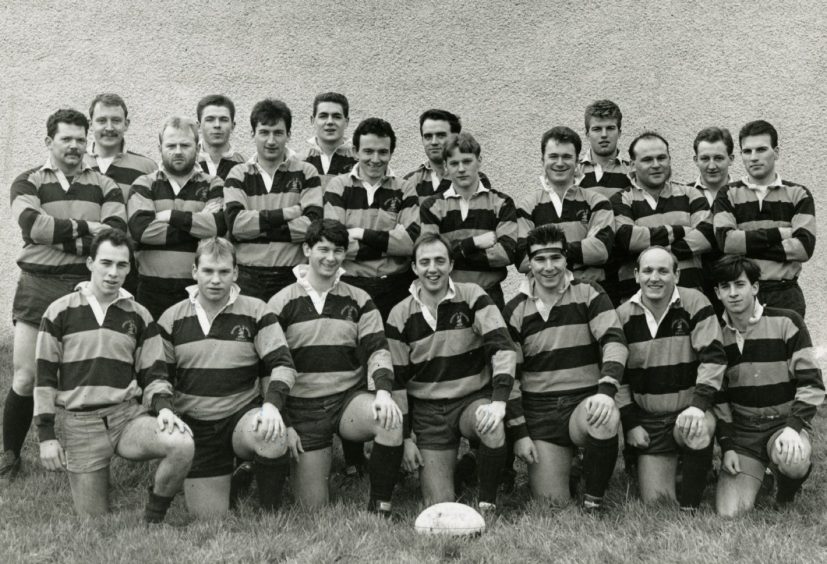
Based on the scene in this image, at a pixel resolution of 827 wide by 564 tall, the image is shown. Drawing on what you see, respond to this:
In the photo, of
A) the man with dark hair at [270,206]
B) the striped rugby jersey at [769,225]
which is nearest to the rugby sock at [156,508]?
the man with dark hair at [270,206]

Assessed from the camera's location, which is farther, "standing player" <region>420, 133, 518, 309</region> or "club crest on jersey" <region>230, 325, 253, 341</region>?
"standing player" <region>420, 133, 518, 309</region>

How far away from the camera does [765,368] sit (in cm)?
422

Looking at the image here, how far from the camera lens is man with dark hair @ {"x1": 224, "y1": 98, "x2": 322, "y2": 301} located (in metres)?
4.80

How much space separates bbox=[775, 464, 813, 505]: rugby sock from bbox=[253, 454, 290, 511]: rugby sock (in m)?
2.60

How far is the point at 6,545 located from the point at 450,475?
7.39 feet

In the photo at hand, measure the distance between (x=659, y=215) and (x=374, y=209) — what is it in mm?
1868

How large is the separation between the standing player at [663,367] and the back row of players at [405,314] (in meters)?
0.01

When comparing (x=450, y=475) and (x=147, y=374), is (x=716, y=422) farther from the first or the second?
(x=147, y=374)

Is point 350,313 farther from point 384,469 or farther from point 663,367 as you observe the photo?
point 663,367

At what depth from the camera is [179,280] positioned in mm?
4836

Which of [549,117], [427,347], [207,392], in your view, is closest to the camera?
[207,392]

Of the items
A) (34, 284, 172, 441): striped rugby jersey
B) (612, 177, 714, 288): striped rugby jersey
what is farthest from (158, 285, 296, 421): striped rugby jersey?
(612, 177, 714, 288): striped rugby jersey

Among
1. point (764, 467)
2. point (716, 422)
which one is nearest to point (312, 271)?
point (716, 422)

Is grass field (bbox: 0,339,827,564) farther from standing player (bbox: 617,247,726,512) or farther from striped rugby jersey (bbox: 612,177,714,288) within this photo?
striped rugby jersey (bbox: 612,177,714,288)
